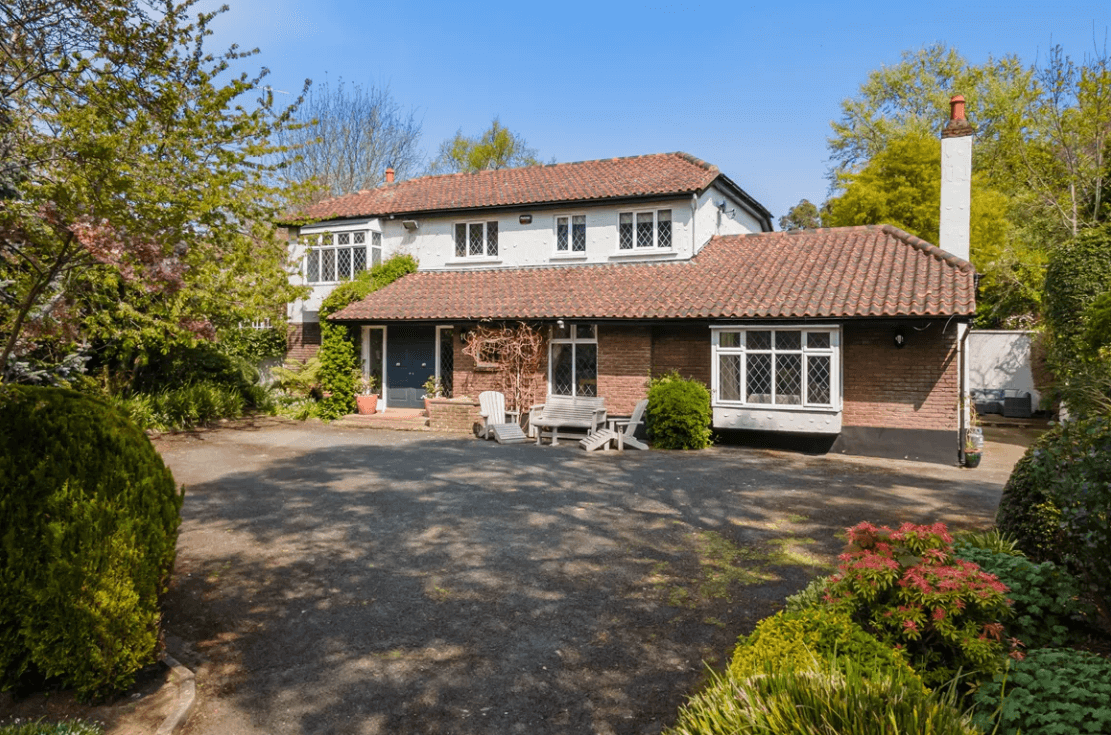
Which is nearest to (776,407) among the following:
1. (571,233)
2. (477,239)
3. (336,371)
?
(571,233)

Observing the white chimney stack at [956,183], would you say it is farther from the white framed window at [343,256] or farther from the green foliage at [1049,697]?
the white framed window at [343,256]

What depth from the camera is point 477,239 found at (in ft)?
70.4

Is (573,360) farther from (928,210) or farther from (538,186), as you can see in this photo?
(928,210)

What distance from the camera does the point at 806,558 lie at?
7.35m

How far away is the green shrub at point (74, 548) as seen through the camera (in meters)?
4.18

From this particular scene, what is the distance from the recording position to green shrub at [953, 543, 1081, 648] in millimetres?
4363

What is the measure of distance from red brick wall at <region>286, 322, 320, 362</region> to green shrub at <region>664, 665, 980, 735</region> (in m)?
20.7

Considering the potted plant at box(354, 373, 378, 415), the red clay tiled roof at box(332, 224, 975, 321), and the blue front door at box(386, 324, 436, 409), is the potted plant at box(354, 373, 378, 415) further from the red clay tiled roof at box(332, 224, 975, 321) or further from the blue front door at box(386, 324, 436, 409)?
the red clay tiled roof at box(332, 224, 975, 321)

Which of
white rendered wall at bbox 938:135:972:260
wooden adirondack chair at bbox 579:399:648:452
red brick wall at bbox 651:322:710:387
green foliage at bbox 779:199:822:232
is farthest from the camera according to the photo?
green foliage at bbox 779:199:822:232

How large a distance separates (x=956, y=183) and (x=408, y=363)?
1523 centimetres

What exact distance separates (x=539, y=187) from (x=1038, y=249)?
1989cm

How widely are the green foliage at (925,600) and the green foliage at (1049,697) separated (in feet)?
0.51

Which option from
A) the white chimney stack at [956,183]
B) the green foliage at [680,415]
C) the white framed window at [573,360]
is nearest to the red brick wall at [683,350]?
the green foliage at [680,415]

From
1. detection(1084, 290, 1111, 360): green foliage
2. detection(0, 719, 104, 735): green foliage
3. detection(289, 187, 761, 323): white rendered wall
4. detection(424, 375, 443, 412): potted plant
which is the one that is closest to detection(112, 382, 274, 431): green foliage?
detection(289, 187, 761, 323): white rendered wall
